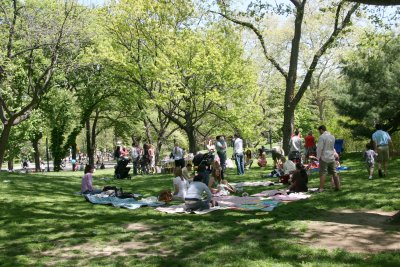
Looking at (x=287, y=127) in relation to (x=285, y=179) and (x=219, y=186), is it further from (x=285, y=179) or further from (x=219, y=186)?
(x=219, y=186)

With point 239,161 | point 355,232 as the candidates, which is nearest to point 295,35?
point 239,161

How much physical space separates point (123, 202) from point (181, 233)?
409cm

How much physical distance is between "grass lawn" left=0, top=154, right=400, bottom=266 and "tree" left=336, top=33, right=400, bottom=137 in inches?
425

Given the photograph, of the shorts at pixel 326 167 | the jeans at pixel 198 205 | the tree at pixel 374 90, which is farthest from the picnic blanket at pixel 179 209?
the tree at pixel 374 90

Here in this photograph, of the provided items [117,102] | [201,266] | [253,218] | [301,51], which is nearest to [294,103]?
[253,218]

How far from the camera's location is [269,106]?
148ft

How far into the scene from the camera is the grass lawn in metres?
5.85

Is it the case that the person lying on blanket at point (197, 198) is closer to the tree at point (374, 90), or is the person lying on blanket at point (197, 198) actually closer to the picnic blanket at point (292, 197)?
the picnic blanket at point (292, 197)

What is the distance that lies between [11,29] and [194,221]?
11.0 metres

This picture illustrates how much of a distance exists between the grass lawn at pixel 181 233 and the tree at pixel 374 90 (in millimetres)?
10804

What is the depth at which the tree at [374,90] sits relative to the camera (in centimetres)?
2120

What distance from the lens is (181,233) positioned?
294 inches

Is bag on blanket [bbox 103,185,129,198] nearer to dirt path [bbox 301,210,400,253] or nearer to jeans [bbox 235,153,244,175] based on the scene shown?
dirt path [bbox 301,210,400,253]

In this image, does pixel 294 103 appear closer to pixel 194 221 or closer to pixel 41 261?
pixel 194 221
